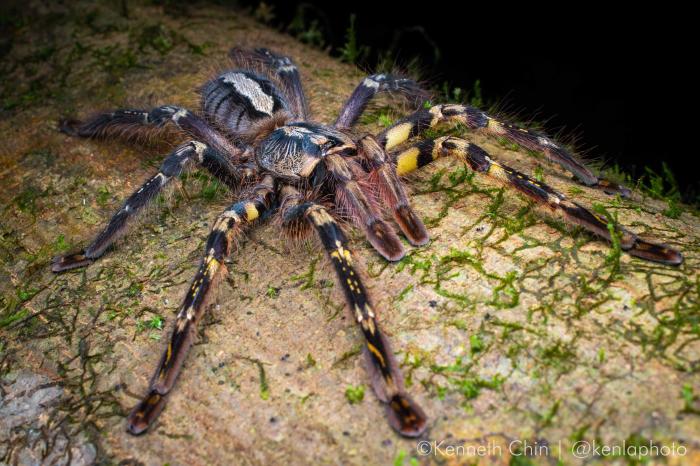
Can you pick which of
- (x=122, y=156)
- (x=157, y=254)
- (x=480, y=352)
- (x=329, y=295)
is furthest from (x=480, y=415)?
(x=122, y=156)

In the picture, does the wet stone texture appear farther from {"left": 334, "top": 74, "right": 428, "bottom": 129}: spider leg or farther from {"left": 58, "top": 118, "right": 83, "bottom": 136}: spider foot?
{"left": 334, "top": 74, "right": 428, "bottom": 129}: spider leg

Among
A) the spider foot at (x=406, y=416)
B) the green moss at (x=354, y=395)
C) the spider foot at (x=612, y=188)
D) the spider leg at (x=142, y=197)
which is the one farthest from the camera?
the spider foot at (x=612, y=188)

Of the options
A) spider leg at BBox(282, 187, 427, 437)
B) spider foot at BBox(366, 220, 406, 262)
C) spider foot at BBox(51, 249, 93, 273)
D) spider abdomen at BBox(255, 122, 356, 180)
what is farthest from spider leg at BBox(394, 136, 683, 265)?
spider foot at BBox(51, 249, 93, 273)

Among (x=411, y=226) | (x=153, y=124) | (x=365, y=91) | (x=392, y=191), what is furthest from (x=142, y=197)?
(x=365, y=91)

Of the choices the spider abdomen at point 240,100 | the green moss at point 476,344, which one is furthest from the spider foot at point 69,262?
the green moss at point 476,344

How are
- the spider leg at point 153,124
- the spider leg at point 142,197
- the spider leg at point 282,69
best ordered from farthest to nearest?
the spider leg at point 282,69
the spider leg at point 153,124
the spider leg at point 142,197

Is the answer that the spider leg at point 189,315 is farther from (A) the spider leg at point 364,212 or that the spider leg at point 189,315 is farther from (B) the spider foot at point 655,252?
(B) the spider foot at point 655,252

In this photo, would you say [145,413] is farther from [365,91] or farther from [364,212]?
[365,91]
